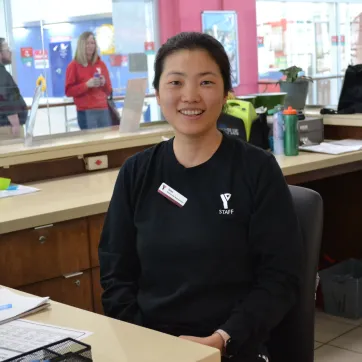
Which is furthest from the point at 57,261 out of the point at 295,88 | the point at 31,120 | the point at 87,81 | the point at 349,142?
the point at 87,81

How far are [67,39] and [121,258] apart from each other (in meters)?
6.15

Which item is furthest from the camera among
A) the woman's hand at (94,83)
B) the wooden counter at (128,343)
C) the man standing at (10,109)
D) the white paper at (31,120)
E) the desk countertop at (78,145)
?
the woman's hand at (94,83)

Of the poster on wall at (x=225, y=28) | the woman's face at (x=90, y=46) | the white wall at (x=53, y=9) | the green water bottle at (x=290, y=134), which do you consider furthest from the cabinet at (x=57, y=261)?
the poster on wall at (x=225, y=28)

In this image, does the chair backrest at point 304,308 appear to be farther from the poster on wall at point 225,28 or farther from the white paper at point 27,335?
the poster on wall at point 225,28

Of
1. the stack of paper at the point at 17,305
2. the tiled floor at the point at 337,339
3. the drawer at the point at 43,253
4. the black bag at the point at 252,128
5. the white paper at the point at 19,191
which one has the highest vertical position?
the black bag at the point at 252,128

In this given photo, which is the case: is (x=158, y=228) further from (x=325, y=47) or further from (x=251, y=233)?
(x=325, y=47)

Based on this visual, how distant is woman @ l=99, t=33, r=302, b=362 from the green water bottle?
208 cm

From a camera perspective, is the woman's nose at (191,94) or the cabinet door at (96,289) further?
the cabinet door at (96,289)

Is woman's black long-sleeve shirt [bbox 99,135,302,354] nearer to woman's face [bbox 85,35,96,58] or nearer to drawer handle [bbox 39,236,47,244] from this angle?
drawer handle [bbox 39,236,47,244]

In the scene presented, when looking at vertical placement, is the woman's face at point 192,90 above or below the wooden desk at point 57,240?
above

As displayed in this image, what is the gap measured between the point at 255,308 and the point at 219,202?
267mm

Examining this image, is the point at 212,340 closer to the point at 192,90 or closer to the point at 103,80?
the point at 192,90

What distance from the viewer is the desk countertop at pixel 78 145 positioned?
337 cm

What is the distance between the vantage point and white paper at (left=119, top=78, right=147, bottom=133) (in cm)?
393
